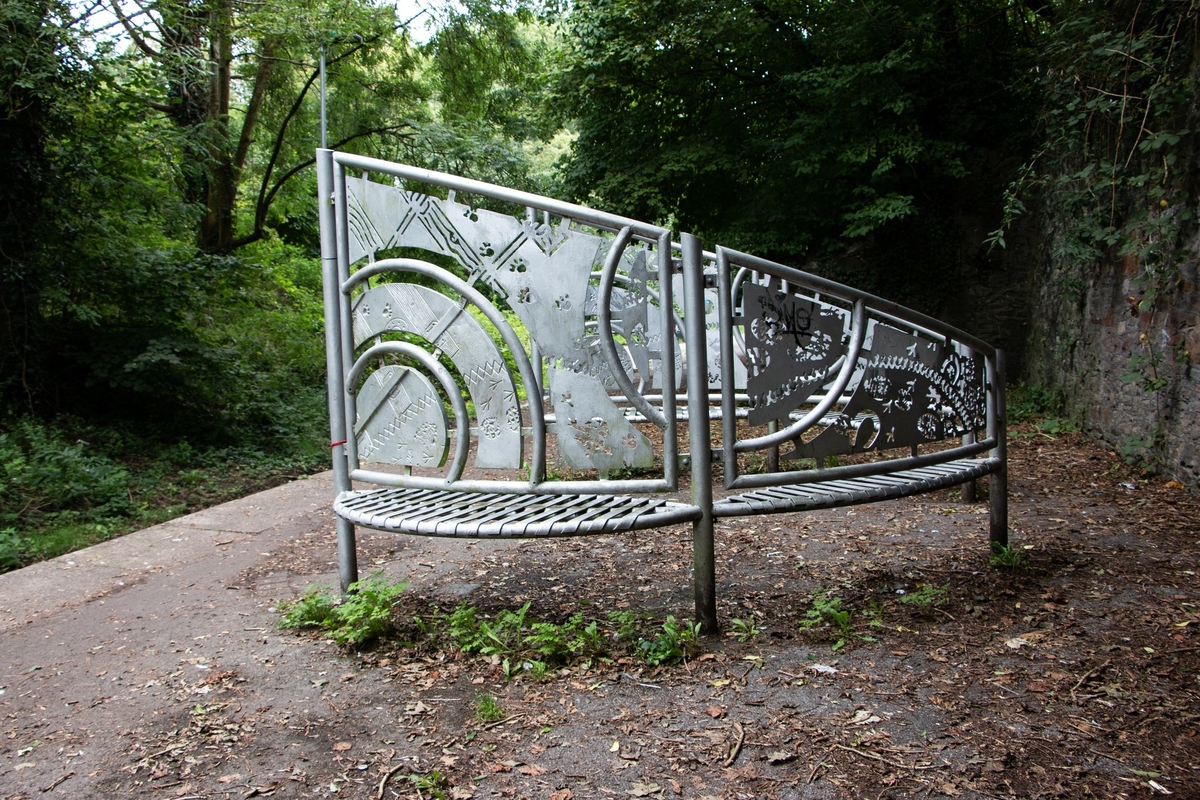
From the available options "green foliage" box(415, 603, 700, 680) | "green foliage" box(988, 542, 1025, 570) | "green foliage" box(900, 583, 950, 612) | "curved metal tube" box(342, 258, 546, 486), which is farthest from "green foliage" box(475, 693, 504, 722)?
"green foliage" box(988, 542, 1025, 570)

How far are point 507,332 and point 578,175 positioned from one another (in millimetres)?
10236

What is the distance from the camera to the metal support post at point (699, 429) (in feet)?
8.38

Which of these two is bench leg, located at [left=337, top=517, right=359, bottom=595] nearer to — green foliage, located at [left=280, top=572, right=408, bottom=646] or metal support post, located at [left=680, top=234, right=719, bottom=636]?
green foliage, located at [left=280, top=572, right=408, bottom=646]

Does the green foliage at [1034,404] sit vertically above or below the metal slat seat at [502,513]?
above

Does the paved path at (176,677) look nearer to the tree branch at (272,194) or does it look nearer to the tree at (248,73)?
the tree at (248,73)

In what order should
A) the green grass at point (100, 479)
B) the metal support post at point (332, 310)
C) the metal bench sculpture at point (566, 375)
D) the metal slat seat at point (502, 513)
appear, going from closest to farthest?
the metal slat seat at point (502, 513) → the metal bench sculpture at point (566, 375) → the metal support post at point (332, 310) → the green grass at point (100, 479)

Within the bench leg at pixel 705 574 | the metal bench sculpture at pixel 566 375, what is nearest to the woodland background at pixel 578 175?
the metal bench sculpture at pixel 566 375

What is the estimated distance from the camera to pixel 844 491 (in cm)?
289

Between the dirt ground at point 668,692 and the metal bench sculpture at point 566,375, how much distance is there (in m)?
0.45

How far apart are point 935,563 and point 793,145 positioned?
806cm

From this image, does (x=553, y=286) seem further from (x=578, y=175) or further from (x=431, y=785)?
(x=578, y=175)

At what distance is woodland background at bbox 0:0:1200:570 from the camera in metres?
5.33

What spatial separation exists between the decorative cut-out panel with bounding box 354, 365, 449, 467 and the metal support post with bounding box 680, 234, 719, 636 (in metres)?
0.90

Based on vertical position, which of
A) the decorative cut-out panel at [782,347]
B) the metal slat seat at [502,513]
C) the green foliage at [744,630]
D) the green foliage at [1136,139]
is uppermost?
the green foliage at [1136,139]
